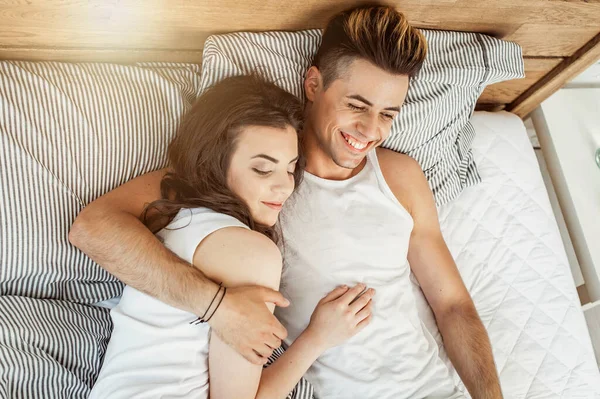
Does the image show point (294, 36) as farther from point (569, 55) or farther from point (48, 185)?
point (569, 55)

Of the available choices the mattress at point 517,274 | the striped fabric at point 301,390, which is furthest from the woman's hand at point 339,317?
the mattress at point 517,274

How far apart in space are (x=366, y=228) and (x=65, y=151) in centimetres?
87

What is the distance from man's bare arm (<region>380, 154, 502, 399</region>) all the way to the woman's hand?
309 millimetres

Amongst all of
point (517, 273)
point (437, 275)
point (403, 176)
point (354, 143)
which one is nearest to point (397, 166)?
point (403, 176)

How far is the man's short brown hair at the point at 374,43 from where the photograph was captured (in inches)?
58.9

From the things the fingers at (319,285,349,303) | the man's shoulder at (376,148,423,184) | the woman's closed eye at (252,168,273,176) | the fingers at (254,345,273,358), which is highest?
the woman's closed eye at (252,168,273,176)

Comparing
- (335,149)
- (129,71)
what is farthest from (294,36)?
(129,71)

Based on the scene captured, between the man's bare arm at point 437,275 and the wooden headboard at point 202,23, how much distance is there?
492mm

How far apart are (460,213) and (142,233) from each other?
1180 mm

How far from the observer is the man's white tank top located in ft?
5.02

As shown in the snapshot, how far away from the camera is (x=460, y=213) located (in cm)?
198

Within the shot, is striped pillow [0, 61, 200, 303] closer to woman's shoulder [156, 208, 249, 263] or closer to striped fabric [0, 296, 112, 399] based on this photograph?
striped fabric [0, 296, 112, 399]

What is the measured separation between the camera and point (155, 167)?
1542 mm

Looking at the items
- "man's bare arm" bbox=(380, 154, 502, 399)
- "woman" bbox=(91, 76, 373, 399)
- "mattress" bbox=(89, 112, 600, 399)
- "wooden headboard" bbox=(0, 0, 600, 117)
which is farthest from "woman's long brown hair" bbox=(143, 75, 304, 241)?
"mattress" bbox=(89, 112, 600, 399)
